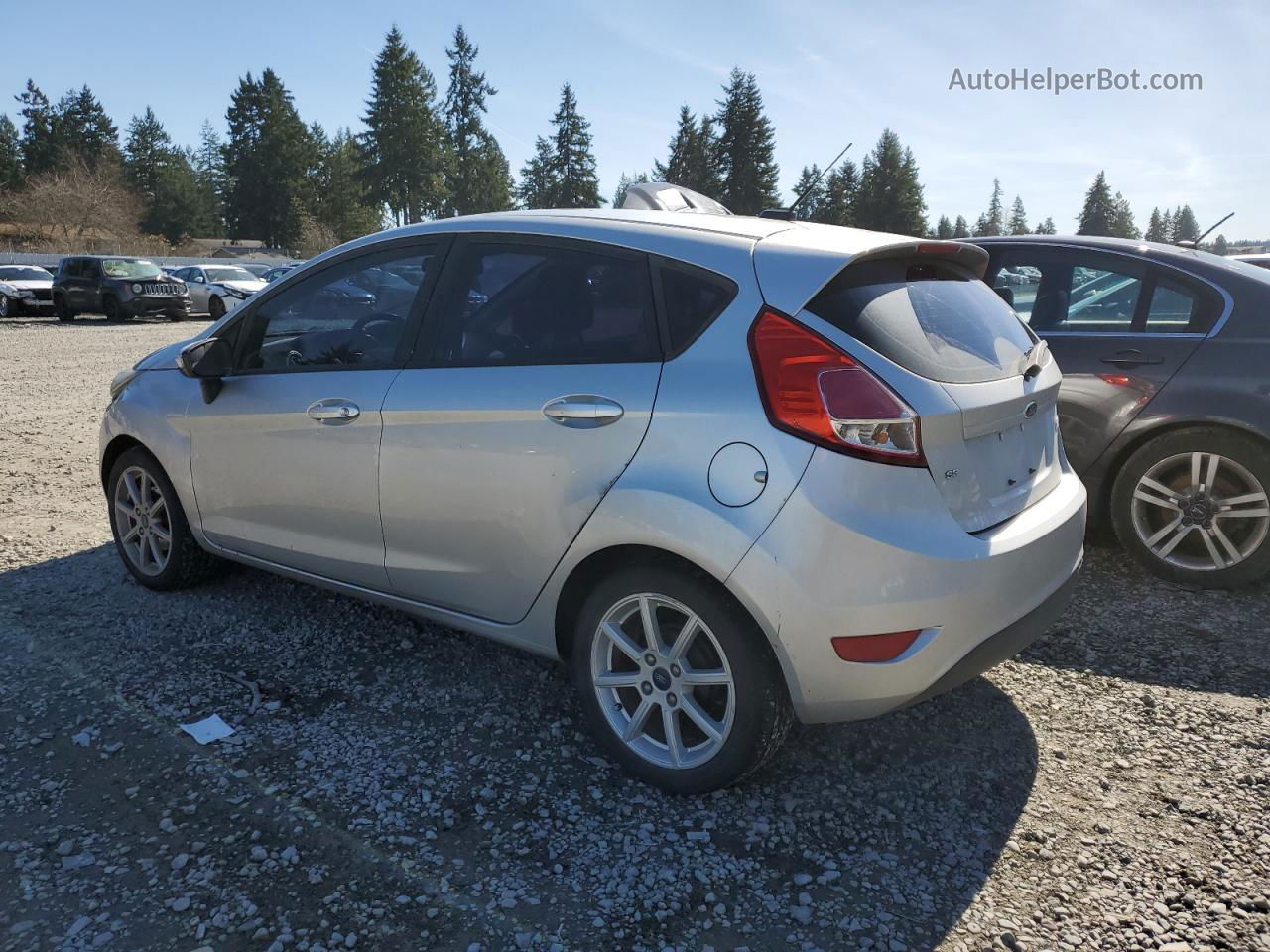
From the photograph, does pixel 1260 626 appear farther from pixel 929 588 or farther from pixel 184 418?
pixel 184 418

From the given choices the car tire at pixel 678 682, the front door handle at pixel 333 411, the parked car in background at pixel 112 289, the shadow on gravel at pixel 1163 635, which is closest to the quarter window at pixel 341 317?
the front door handle at pixel 333 411

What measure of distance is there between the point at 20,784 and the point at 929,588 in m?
2.81

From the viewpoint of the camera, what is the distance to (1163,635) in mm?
4055

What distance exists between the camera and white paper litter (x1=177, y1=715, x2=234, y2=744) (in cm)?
320

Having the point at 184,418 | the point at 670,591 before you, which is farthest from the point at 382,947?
the point at 184,418

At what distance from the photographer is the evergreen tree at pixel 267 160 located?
8419 centimetres

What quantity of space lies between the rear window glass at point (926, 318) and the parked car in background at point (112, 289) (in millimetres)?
26133

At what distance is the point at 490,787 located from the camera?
9.60ft

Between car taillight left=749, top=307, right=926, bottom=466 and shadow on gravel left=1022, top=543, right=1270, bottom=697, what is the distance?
187 cm

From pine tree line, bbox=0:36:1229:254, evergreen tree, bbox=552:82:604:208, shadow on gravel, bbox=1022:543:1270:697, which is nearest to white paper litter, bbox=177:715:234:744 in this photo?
shadow on gravel, bbox=1022:543:1270:697

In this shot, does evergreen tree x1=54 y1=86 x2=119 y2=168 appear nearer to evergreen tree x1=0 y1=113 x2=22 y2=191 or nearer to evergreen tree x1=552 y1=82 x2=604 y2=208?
evergreen tree x1=0 y1=113 x2=22 y2=191

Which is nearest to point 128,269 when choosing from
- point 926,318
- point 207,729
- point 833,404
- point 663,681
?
point 207,729

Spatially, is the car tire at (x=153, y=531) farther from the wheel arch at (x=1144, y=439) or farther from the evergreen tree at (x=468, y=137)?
the evergreen tree at (x=468, y=137)

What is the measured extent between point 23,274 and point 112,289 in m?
5.86
